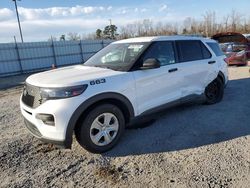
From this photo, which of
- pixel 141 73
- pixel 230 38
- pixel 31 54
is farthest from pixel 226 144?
pixel 31 54

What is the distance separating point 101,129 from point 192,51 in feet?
9.15

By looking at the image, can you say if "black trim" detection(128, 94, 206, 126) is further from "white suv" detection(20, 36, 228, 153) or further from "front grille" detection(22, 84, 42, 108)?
"front grille" detection(22, 84, 42, 108)

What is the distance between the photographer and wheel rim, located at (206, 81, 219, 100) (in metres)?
6.04

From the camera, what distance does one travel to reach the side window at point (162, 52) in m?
4.57

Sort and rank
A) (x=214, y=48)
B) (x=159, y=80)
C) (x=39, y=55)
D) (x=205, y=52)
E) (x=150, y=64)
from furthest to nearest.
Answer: (x=39, y=55)
(x=214, y=48)
(x=205, y=52)
(x=159, y=80)
(x=150, y=64)

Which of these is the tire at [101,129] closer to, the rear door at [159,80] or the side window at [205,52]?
the rear door at [159,80]

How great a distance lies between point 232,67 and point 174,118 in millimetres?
8640

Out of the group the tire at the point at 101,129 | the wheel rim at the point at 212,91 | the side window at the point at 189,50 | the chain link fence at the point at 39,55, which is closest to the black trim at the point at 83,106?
the tire at the point at 101,129

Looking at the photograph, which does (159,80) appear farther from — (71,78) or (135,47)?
(71,78)

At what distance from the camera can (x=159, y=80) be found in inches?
177

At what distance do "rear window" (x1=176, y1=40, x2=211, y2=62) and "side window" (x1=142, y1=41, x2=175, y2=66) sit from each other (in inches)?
9.8

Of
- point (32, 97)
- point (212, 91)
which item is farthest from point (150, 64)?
point (212, 91)

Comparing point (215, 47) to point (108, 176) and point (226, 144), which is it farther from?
point (108, 176)

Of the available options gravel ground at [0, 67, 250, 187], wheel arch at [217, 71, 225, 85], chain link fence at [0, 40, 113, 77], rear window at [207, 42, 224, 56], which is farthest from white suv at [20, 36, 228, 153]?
chain link fence at [0, 40, 113, 77]
